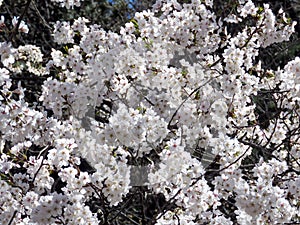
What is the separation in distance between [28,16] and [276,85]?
4.10 m

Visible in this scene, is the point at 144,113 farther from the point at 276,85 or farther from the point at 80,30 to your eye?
the point at 276,85

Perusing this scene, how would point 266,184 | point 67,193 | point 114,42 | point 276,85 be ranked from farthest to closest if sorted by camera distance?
point 276,85 → point 114,42 → point 266,184 → point 67,193

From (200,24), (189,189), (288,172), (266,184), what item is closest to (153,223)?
(189,189)

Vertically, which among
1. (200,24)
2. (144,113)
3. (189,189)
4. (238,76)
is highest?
(200,24)

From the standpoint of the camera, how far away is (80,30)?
434 cm

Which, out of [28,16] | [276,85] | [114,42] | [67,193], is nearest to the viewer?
[67,193]

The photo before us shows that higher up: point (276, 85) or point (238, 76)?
point (276, 85)

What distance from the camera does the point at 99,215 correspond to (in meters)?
4.57

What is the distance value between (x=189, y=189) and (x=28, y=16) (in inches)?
190

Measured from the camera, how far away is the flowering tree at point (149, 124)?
11.0ft

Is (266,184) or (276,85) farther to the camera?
(276,85)

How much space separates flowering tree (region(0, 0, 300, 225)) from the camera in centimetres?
336

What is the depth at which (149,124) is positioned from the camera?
344cm

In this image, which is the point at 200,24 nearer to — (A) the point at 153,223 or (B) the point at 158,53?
(B) the point at 158,53
